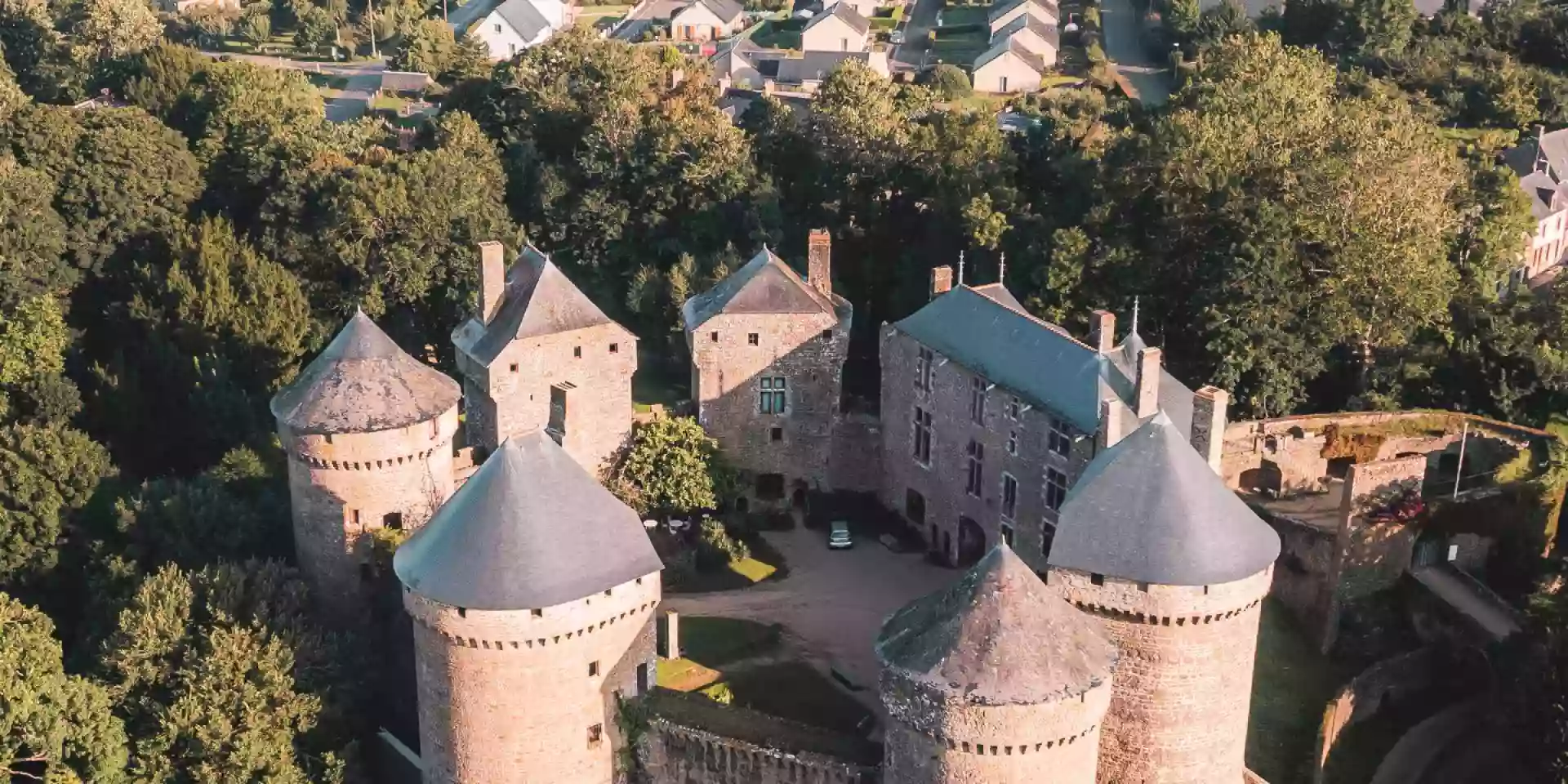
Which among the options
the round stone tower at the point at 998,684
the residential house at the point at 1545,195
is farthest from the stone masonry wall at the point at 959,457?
the residential house at the point at 1545,195

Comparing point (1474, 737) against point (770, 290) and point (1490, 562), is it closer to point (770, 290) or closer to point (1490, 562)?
point (1490, 562)

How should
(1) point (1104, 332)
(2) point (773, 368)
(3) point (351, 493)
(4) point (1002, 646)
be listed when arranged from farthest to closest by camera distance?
1. (2) point (773, 368)
2. (1) point (1104, 332)
3. (3) point (351, 493)
4. (4) point (1002, 646)

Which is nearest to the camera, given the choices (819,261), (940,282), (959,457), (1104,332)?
(1104,332)

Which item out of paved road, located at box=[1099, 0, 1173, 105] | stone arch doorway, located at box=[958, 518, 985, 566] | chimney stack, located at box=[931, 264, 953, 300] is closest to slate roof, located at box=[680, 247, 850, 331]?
chimney stack, located at box=[931, 264, 953, 300]

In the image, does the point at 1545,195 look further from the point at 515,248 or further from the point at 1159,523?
the point at 1159,523

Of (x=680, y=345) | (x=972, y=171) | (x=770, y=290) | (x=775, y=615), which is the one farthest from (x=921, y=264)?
(x=775, y=615)

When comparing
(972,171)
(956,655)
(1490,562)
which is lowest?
(1490,562)

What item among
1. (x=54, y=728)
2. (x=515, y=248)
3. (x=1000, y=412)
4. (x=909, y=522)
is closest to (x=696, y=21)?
(x=515, y=248)
